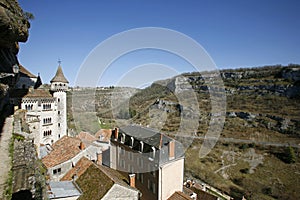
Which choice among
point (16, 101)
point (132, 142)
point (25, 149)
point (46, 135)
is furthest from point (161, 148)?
point (46, 135)

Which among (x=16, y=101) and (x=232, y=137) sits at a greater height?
(x=16, y=101)

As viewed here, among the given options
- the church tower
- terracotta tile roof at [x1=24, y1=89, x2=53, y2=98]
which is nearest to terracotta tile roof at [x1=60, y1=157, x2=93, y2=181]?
terracotta tile roof at [x1=24, y1=89, x2=53, y2=98]

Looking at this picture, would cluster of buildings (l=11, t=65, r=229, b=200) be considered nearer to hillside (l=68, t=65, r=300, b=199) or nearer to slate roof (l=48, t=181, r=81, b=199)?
slate roof (l=48, t=181, r=81, b=199)

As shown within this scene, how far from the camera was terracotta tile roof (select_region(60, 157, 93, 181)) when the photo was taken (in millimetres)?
13809

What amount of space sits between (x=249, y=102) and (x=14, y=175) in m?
82.4

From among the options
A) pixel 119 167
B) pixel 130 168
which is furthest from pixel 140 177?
pixel 119 167

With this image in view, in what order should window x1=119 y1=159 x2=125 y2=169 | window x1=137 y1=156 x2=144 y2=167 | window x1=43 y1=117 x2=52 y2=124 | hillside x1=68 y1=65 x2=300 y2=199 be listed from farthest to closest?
1. hillside x1=68 y1=65 x2=300 y2=199
2. window x1=43 y1=117 x2=52 y2=124
3. window x1=119 y1=159 x2=125 y2=169
4. window x1=137 y1=156 x2=144 y2=167

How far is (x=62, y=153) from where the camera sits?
16.9 m

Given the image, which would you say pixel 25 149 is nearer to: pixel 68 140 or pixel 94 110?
pixel 68 140

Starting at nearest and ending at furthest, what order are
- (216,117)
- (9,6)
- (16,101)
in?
(9,6) → (16,101) → (216,117)

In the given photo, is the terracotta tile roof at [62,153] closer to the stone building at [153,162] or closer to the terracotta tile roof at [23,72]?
the stone building at [153,162]

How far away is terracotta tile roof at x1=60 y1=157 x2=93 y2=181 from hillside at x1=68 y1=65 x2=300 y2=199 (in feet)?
46.7

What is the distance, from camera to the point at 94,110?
53.2 m

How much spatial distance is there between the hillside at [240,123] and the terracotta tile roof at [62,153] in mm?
11602
